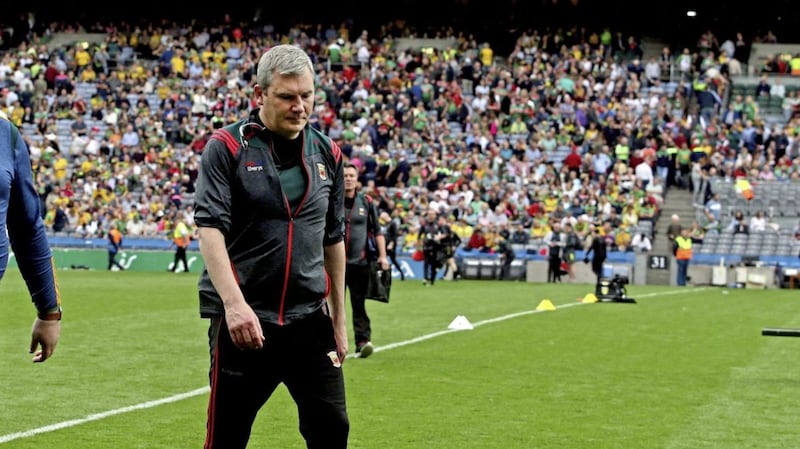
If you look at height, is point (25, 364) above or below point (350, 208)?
below

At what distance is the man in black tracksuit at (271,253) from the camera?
5434 mm

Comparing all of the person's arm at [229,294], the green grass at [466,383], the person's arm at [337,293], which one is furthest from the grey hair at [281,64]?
the green grass at [466,383]

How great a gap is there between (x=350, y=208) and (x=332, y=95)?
110 ft

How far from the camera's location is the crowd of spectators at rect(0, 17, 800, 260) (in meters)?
41.0

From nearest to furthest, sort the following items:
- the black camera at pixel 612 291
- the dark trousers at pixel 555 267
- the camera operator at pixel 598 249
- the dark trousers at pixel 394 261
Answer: the black camera at pixel 612 291
the dark trousers at pixel 394 261
the camera operator at pixel 598 249
the dark trousers at pixel 555 267

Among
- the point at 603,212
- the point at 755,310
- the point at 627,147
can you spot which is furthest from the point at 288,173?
the point at 627,147

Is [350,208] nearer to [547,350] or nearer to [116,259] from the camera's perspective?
[547,350]

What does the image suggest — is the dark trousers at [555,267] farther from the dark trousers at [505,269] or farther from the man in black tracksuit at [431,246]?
the man in black tracksuit at [431,246]

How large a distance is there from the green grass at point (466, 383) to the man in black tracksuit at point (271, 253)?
3629 millimetres

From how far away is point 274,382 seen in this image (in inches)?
219

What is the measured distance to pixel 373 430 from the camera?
9867 millimetres

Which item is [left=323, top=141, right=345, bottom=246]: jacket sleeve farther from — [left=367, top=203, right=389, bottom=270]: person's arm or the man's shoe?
[left=367, top=203, right=389, bottom=270]: person's arm

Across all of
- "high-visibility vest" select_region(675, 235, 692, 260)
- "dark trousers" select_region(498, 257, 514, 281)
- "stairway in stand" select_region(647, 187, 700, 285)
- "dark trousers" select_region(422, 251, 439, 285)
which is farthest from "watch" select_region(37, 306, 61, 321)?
"stairway in stand" select_region(647, 187, 700, 285)

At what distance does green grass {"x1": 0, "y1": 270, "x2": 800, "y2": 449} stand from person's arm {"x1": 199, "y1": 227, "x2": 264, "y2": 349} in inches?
154
